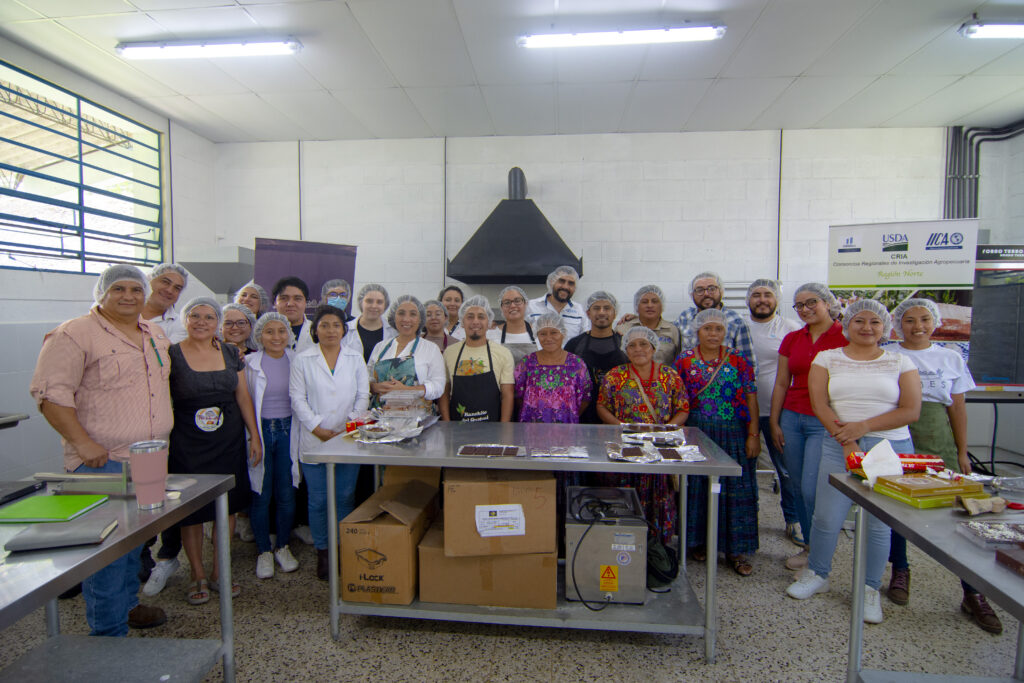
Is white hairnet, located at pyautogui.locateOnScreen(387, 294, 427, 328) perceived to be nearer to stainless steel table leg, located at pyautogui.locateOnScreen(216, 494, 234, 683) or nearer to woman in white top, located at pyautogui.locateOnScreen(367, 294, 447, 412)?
woman in white top, located at pyautogui.locateOnScreen(367, 294, 447, 412)

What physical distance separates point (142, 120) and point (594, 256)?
4582 millimetres

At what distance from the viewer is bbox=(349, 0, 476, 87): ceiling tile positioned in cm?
317

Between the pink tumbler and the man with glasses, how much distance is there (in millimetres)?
2647

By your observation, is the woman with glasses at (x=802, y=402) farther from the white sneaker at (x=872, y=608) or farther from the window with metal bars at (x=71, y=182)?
the window with metal bars at (x=71, y=182)

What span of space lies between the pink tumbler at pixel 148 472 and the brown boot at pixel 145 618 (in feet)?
4.34

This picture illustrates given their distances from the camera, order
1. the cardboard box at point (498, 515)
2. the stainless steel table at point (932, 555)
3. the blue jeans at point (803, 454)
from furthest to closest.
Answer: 1. the blue jeans at point (803, 454)
2. the cardboard box at point (498, 515)
3. the stainless steel table at point (932, 555)

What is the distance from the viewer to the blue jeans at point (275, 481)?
108 inches

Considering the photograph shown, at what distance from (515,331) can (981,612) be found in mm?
2755

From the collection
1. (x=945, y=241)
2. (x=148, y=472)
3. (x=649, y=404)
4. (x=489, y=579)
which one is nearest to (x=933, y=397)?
(x=649, y=404)

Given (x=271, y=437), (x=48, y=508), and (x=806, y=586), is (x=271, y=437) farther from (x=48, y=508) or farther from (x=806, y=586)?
(x=806, y=586)

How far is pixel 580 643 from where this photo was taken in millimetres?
2189

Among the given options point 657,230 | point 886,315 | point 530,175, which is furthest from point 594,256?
point 886,315

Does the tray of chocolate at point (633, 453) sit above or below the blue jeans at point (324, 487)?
above

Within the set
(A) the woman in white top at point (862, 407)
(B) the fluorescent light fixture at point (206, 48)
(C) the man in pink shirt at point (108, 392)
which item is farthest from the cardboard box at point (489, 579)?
(B) the fluorescent light fixture at point (206, 48)
